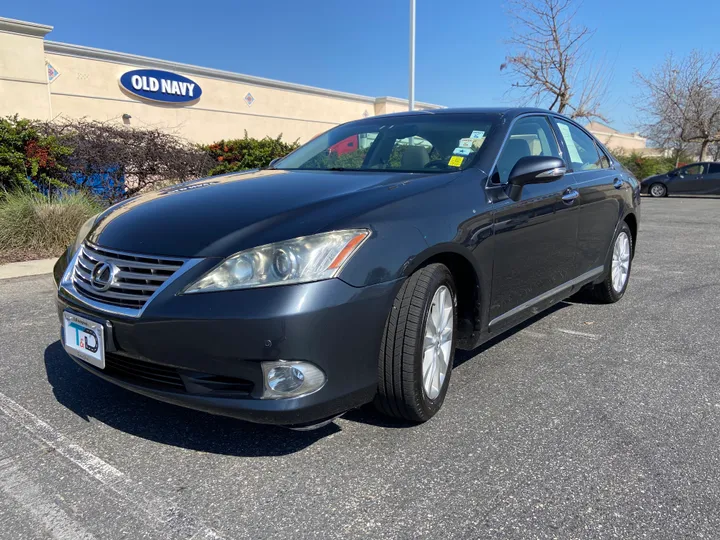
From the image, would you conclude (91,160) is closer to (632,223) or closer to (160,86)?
(632,223)

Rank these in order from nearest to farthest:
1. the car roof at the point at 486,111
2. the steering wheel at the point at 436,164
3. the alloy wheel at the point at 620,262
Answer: the steering wheel at the point at 436,164 → the car roof at the point at 486,111 → the alloy wheel at the point at 620,262

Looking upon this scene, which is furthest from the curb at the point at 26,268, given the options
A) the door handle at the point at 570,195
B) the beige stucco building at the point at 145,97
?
the beige stucco building at the point at 145,97

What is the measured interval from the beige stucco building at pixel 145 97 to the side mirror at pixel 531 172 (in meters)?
13.6

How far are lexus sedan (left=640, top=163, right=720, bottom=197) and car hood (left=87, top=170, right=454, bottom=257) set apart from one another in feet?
73.3

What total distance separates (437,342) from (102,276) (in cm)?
155

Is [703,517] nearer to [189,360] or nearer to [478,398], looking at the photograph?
[478,398]

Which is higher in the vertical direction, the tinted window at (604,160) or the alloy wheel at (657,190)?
the tinted window at (604,160)

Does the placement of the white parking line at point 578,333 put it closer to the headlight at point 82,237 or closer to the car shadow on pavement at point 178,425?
the car shadow on pavement at point 178,425

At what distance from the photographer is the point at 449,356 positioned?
9.73 ft

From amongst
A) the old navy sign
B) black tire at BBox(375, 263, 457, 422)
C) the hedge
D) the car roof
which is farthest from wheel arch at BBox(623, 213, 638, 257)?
the old navy sign

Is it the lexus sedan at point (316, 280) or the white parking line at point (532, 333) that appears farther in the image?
the white parking line at point (532, 333)

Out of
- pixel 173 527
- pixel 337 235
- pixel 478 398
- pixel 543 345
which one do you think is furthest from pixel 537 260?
pixel 173 527

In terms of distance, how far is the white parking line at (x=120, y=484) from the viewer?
2.04m

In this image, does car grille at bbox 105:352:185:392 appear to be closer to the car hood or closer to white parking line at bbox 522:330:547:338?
the car hood
